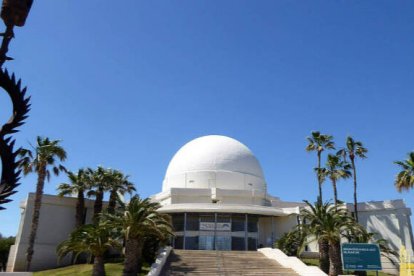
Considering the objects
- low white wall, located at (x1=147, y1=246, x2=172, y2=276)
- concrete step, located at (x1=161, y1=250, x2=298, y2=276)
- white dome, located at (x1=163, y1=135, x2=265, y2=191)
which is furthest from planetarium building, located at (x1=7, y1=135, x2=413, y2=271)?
low white wall, located at (x1=147, y1=246, x2=172, y2=276)

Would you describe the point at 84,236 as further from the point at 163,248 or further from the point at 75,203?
the point at 75,203

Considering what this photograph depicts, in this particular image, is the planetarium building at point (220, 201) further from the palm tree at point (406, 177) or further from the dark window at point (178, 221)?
the palm tree at point (406, 177)

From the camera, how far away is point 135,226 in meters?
24.5

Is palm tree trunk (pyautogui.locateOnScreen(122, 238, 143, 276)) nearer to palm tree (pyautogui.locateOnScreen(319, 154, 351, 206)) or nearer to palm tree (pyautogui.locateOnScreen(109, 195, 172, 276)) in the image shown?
palm tree (pyautogui.locateOnScreen(109, 195, 172, 276))

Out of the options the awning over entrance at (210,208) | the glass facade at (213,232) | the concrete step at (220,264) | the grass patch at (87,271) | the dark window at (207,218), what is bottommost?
the grass patch at (87,271)

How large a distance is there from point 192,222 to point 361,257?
59.5 feet

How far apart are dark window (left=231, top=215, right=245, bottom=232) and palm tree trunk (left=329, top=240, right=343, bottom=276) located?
12.2 metres

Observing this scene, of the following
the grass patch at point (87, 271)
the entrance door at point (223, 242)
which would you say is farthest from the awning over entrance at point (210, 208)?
the grass patch at point (87, 271)

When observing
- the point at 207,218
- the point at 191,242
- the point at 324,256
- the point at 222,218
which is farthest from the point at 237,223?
the point at 324,256

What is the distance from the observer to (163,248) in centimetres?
2941

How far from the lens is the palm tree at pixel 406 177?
29347mm

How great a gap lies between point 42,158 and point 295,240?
76.1 ft

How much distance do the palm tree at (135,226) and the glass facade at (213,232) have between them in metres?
11.0

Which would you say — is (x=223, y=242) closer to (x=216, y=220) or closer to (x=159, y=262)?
(x=216, y=220)
